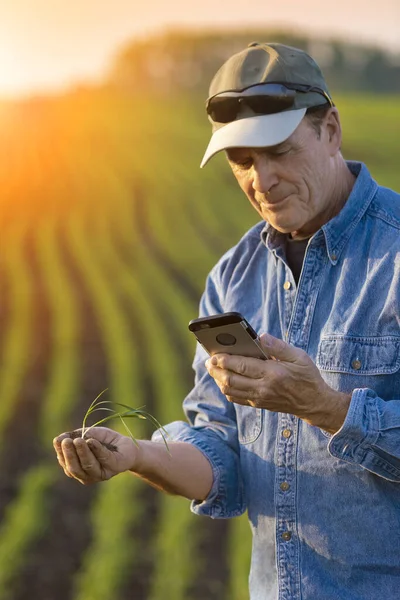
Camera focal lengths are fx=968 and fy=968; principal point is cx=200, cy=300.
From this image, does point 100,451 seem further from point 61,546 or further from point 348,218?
point 61,546

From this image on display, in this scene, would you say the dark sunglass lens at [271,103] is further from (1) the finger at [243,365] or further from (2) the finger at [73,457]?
(2) the finger at [73,457]

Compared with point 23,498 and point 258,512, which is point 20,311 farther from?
point 258,512

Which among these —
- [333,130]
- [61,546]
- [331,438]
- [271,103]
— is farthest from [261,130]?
[61,546]

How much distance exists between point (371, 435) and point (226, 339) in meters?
0.34

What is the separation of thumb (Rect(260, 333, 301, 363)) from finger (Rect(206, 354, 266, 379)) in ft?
0.15

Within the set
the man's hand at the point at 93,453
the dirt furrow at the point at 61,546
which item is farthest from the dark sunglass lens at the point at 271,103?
the dirt furrow at the point at 61,546

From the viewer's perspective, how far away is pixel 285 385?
6.03ft

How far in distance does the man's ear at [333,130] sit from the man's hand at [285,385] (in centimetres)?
52

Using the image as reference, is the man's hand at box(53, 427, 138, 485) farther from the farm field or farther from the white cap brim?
the farm field

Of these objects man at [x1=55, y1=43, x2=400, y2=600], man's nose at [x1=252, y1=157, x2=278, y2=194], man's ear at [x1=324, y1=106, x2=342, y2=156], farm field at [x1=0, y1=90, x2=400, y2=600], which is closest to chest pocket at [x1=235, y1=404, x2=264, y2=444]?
man at [x1=55, y1=43, x2=400, y2=600]

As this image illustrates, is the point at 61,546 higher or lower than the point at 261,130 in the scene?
lower

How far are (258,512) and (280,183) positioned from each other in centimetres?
72

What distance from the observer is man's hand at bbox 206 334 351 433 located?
6.00ft

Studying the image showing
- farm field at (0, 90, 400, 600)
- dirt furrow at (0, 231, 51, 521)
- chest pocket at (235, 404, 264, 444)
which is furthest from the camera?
dirt furrow at (0, 231, 51, 521)
